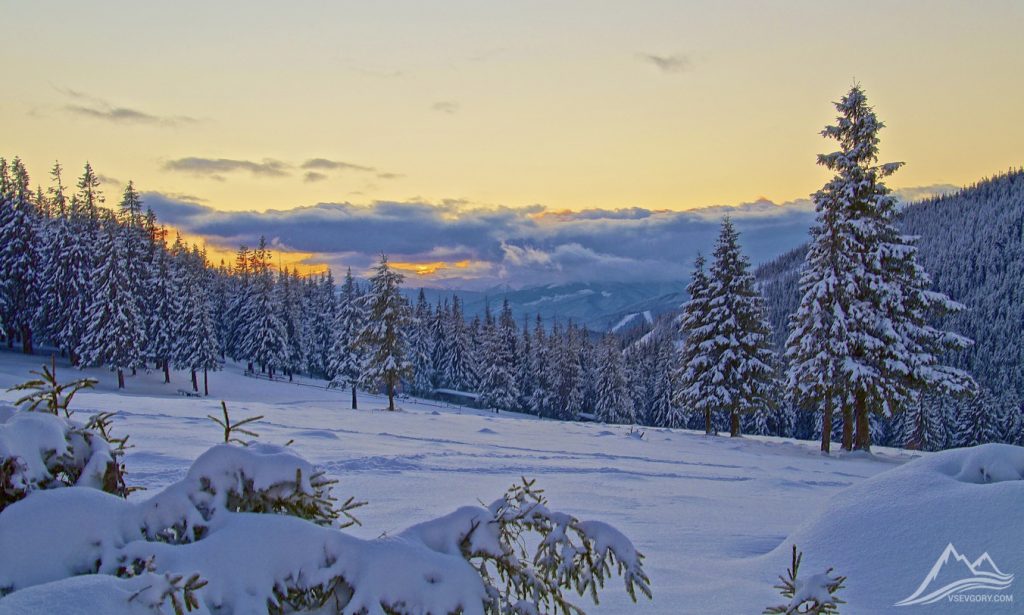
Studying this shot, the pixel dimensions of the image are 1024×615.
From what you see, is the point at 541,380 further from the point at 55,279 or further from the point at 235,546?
the point at 235,546

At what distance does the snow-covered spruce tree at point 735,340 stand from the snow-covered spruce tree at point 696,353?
0.41ft

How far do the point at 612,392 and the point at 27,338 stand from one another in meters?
53.0

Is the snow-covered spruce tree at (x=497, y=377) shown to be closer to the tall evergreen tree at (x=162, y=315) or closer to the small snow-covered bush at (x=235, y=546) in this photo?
the tall evergreen tree at (x=162, y=315)

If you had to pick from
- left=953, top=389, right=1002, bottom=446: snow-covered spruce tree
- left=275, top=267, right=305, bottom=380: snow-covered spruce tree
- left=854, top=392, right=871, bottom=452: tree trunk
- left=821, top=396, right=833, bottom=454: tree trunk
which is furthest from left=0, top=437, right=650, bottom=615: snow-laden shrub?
left=953, top=389, right=1002, bottom=446: snow-covered spruce tree

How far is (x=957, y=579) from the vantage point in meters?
4.23

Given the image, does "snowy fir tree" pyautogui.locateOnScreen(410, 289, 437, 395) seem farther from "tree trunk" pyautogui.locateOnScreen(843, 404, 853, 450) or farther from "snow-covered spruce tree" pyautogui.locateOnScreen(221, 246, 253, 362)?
"tree trunk" pyautogui.locateOnScreen(843, 404, 853, 450)

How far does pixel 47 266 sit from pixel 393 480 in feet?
169

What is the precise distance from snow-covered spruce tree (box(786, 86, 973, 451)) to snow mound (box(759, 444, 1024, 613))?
55.3ft

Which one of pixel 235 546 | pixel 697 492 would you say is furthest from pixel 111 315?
pixel 235 546

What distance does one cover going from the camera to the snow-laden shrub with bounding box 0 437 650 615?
2.36 metres

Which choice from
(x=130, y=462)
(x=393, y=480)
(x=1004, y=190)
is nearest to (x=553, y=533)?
(x=393, y=480)

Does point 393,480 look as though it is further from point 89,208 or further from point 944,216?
point 944,216

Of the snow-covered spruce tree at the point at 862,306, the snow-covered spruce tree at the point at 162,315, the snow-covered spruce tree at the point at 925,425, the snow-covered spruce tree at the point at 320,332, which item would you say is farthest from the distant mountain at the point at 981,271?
the snow-covered spruce tree at the point at 162,315

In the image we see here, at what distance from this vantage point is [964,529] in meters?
4.62
